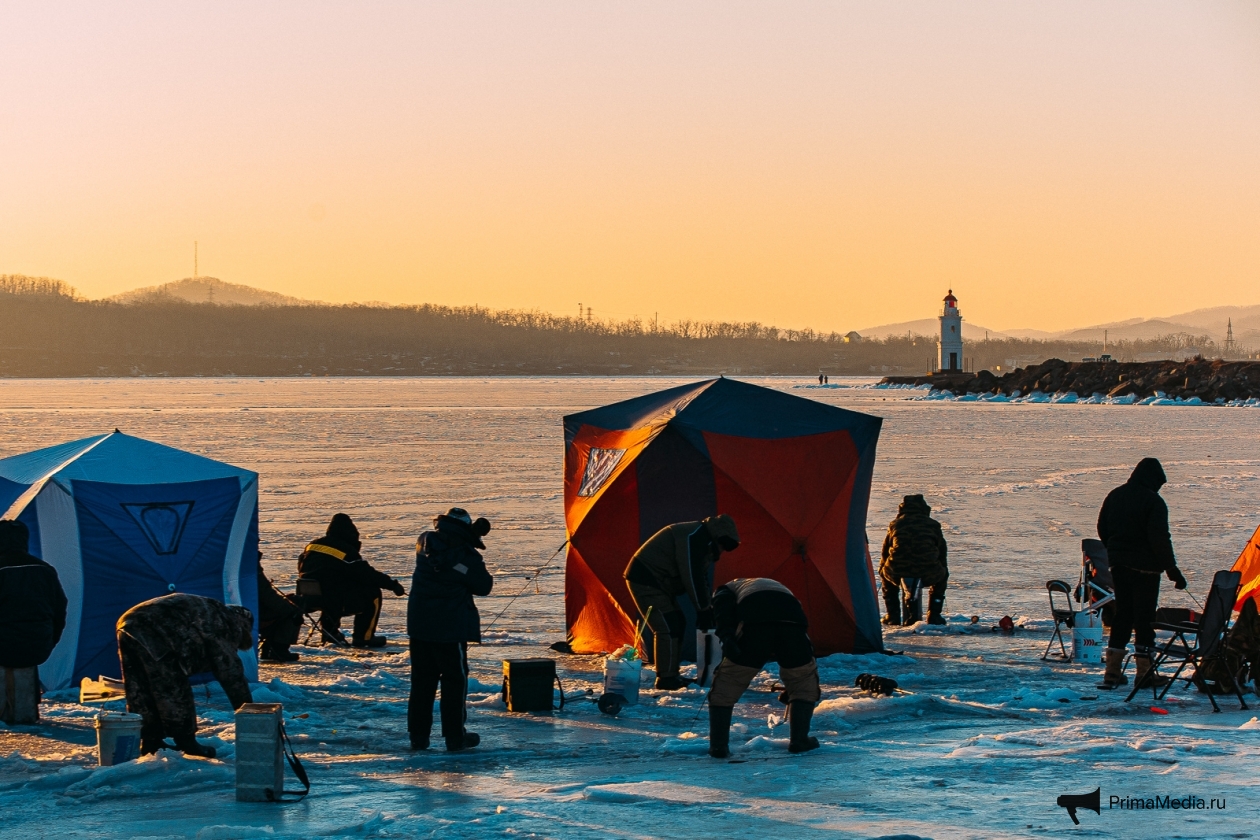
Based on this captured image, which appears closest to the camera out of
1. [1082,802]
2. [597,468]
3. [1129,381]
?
[1082,802]

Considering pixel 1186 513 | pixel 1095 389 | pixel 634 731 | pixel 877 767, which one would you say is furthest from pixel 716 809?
pixel 1095 389

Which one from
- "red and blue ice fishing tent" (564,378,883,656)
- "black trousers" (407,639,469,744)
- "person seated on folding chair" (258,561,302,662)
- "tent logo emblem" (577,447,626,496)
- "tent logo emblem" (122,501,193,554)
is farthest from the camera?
"tent logo emblem" (577,447,626,496)

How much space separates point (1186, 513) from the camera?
21.3 meters

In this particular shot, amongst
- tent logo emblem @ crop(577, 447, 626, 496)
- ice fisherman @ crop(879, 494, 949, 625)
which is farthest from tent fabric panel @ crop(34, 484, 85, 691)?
ice fisherman @ crop(879, 494, 949, 625)

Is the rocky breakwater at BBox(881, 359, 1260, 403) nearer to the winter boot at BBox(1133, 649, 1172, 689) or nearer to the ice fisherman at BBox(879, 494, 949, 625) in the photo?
the ice fisherman at BBox(879, 494, 949, 625)

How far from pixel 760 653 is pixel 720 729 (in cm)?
50

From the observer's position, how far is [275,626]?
36.7ft

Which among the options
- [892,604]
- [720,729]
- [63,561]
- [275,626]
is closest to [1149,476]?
[720,729]

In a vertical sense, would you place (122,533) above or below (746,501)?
below

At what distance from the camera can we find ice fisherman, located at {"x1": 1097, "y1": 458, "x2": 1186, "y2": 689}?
952 cm

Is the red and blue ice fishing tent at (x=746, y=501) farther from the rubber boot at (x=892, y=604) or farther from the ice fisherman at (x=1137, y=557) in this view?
the ice fisherman at (x=1137, y=557)

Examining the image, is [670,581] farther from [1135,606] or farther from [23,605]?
[23,605]

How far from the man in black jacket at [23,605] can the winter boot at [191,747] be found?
159cm

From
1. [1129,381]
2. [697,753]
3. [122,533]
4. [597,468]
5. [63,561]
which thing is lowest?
[697,753]
